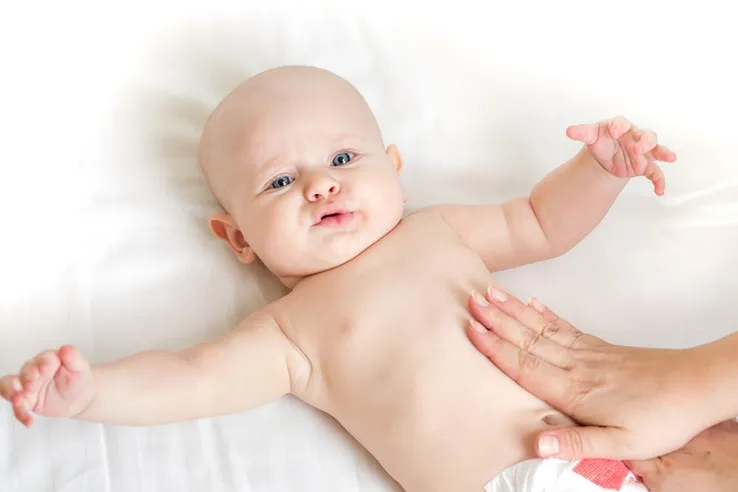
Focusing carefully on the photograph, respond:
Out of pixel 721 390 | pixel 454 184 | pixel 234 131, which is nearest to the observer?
pixel 721 390

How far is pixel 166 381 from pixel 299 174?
1.31 ft

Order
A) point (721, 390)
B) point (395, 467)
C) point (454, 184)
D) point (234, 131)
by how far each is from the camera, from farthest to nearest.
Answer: point (454, 184)
point (234, 131)
point (395, 467)
point (721, 390)

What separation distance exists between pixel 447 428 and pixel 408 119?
0.70 metres

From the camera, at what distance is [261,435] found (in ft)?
4.65

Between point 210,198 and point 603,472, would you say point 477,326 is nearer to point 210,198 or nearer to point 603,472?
point 603,472

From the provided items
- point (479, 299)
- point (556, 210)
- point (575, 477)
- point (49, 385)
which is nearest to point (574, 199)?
point (556, 210)

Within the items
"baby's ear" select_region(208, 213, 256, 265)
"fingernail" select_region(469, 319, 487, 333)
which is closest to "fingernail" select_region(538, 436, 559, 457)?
"fingernail" select_region(469, 319, 487, 333)

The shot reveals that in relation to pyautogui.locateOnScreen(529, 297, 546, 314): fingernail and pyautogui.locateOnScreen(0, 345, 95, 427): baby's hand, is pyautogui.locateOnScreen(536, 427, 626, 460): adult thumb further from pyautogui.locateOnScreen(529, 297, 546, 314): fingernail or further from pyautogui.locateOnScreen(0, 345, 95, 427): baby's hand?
pyautogui.locateOnScreen(0, 345, 95, 427): baby's hand

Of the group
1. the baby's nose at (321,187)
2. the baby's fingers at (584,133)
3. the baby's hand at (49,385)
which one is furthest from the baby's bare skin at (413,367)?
the baby's hand at (49,385)

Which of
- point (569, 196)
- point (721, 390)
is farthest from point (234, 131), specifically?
point (721, 390)

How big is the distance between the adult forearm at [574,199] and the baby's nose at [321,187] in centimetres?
38

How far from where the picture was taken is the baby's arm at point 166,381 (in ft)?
3.59

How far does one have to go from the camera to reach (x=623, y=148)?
4.79ft

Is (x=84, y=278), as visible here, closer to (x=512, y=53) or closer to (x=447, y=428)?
(x=447, y=428)
